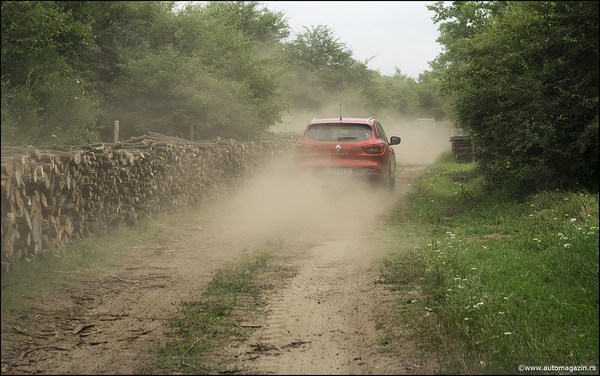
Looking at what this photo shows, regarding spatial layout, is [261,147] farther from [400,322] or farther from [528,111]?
[400,322]

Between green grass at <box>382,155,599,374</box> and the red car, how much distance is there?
2.61 meters

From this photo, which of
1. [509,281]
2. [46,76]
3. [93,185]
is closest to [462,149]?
[46,76]

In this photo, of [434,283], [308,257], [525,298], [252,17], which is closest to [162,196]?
[308,257]

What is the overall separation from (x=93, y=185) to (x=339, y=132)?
5860 millimetres

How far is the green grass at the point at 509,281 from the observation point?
5453 mm

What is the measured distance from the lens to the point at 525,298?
259 inches

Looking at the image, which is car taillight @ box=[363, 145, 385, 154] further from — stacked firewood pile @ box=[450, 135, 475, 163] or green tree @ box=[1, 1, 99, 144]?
stacked firewood pile @ box=[450, 135, 475, 163]

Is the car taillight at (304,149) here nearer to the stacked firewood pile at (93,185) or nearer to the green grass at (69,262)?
the stacked firewood pile at (93,185)

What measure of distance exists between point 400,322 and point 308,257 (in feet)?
11.1

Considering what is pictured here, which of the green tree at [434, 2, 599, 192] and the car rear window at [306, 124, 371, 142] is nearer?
the green tree at [434, 2, 599, 192]

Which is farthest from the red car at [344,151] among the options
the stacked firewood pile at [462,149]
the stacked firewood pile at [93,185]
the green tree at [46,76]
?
the stacked firewood pile at [462,149]

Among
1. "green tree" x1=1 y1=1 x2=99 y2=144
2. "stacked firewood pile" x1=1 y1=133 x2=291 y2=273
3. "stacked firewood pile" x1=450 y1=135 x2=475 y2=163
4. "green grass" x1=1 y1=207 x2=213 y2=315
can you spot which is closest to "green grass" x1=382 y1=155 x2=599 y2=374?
"green grass" x1=1 y1=207 x2=213 y2=315

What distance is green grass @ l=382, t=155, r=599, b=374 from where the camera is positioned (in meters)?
5.45

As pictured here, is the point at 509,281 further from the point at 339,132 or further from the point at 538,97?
the point at 339,132
